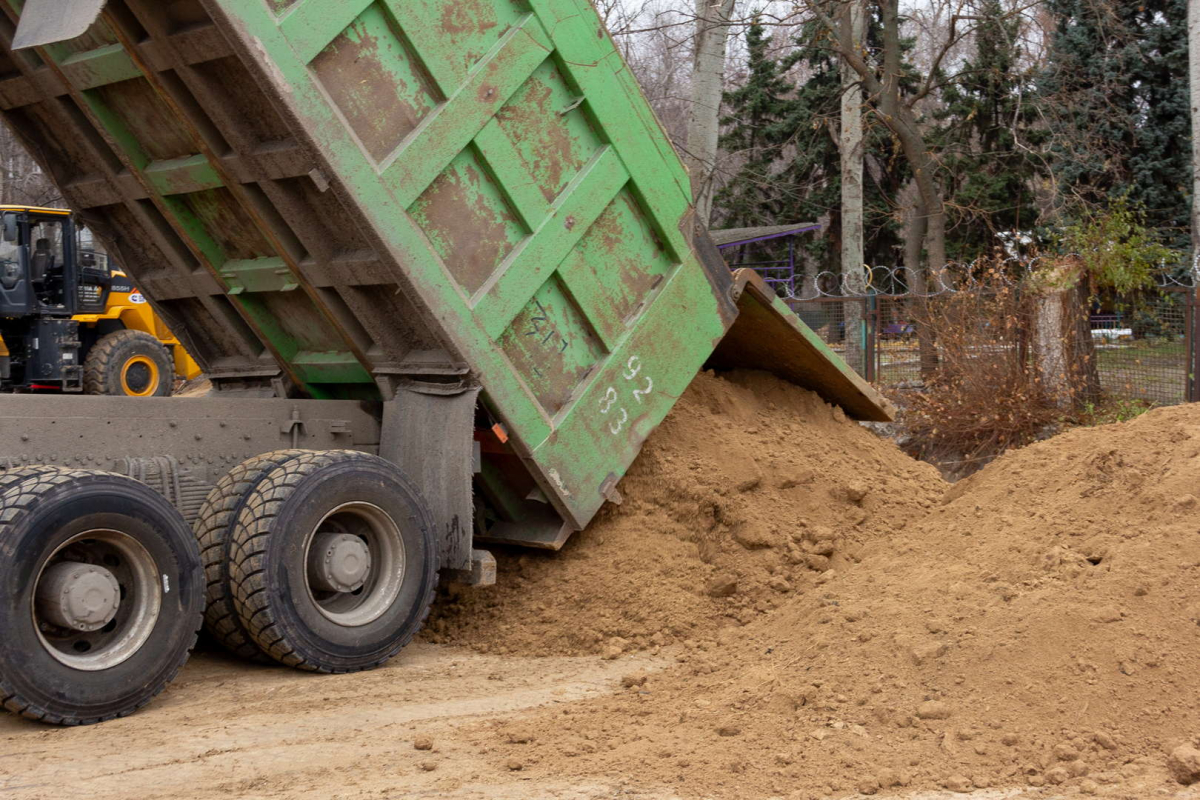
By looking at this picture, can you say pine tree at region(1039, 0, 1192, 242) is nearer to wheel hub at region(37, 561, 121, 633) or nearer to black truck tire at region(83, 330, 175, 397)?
black truck tire at region(83, 330, 175, 397)

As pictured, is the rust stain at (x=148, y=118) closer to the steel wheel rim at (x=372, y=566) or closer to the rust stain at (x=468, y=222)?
the rust stain at (x=468, y=222)

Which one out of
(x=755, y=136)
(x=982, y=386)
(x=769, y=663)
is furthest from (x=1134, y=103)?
(x=769, y=663)

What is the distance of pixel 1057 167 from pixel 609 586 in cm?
2295

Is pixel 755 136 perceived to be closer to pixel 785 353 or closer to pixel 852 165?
pixel 852 165

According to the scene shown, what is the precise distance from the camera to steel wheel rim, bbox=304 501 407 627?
5.05 meters

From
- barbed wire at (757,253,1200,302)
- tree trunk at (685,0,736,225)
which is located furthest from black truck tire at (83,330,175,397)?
barbed wire at (757,253,1200,302)

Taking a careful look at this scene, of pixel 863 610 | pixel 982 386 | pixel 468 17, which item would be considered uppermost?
pixel 468 17

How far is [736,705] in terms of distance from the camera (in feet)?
13.9

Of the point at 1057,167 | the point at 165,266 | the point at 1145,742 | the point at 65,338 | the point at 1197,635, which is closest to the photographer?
the point at 1145,742

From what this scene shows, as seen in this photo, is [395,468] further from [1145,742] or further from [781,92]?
[781,92]

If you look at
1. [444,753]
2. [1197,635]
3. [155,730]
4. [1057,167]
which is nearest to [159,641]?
[155,730]

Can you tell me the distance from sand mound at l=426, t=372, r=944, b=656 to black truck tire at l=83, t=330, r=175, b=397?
1082 cm

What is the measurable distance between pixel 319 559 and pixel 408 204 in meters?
1.48

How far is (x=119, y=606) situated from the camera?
4328 mm
